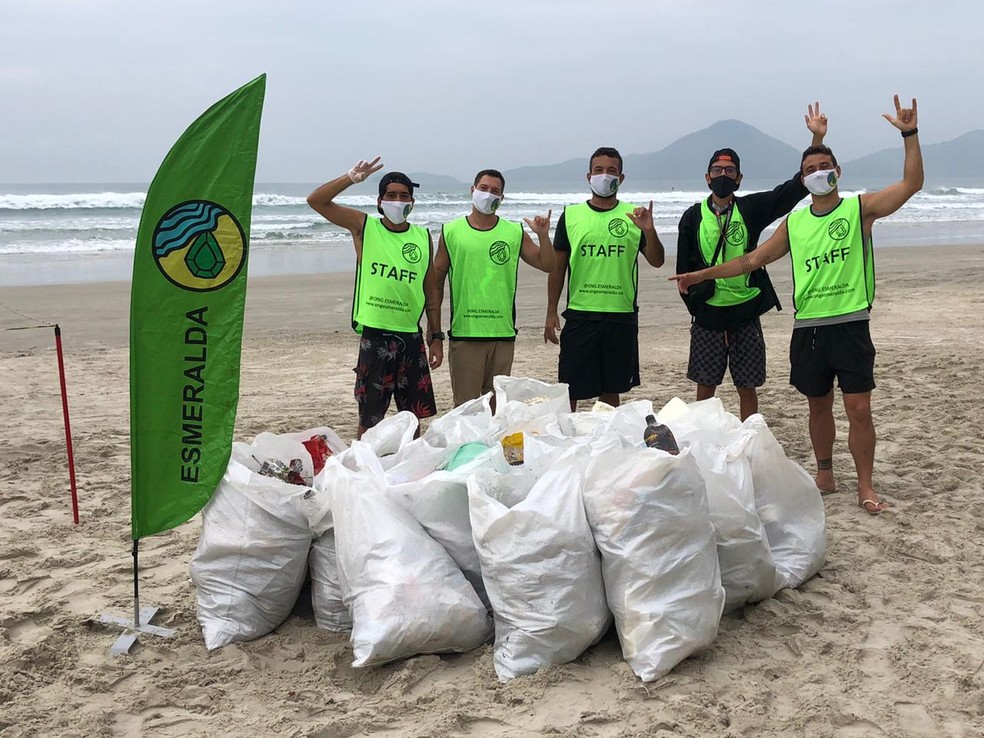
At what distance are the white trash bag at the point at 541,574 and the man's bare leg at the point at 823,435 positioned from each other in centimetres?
203

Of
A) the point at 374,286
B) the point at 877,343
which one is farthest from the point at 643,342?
the point at 374,286

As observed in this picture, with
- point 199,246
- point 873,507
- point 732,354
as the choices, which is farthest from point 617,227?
point 199,246

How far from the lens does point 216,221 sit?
2891 mm

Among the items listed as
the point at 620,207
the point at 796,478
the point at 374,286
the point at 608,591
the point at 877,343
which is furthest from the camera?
A: the point at 877,343

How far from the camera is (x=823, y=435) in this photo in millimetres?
4281

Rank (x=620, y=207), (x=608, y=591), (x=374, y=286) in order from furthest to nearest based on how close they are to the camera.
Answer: (x=620, y=207) < (x=374, y=286) < (x=608, y=591)

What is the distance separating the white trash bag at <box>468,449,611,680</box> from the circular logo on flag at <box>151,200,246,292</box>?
110 centimetres

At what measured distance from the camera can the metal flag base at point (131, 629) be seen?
9.29ft

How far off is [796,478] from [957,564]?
77cm

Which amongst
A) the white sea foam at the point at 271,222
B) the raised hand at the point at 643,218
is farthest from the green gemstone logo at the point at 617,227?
the white sea foam at the point at 271,222

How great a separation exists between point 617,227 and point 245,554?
2591 mm

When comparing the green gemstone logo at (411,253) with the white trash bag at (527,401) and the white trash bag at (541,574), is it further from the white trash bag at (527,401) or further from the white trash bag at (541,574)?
the white trash bag at (541,574)

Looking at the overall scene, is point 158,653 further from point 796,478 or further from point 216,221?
point 796,478

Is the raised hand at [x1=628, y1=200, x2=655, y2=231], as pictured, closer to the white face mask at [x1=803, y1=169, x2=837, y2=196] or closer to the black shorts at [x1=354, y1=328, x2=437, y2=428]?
the white face mask at [x1=803, y1=169, x2=837, y2=196]
